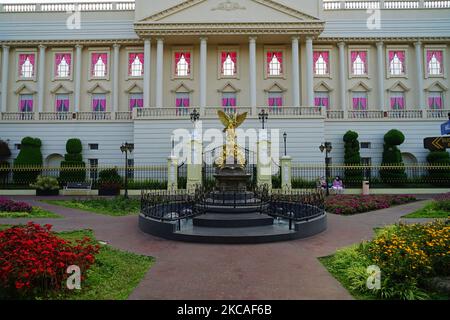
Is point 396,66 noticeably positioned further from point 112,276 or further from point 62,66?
point 112,276

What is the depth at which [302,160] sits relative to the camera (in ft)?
88.2

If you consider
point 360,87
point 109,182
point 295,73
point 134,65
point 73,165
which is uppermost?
point 134,65

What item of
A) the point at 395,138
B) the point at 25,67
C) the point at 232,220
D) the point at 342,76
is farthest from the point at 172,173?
the point at 25,67

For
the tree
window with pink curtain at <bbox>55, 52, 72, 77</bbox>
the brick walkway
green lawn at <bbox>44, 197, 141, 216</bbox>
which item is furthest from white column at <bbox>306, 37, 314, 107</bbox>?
the tree

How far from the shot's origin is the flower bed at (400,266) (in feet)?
17.0

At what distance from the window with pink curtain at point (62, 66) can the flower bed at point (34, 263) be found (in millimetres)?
33971

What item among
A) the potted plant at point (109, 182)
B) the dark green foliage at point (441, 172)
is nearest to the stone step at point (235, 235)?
the potted plant at point (109, 182)

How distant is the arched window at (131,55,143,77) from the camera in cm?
3431

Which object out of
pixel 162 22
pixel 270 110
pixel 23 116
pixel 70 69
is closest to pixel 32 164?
pixel 23 116

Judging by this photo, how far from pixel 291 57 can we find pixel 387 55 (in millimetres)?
11132

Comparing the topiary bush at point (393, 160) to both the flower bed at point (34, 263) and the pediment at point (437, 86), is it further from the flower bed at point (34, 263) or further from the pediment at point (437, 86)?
the flower bed at point (34, 263)

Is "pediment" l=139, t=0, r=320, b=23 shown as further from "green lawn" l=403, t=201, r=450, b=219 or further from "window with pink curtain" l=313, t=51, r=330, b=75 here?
"green lawn" l=403, t=201, r=450, b=219

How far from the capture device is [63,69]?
34812 mm

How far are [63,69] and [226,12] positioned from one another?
1938 cm
